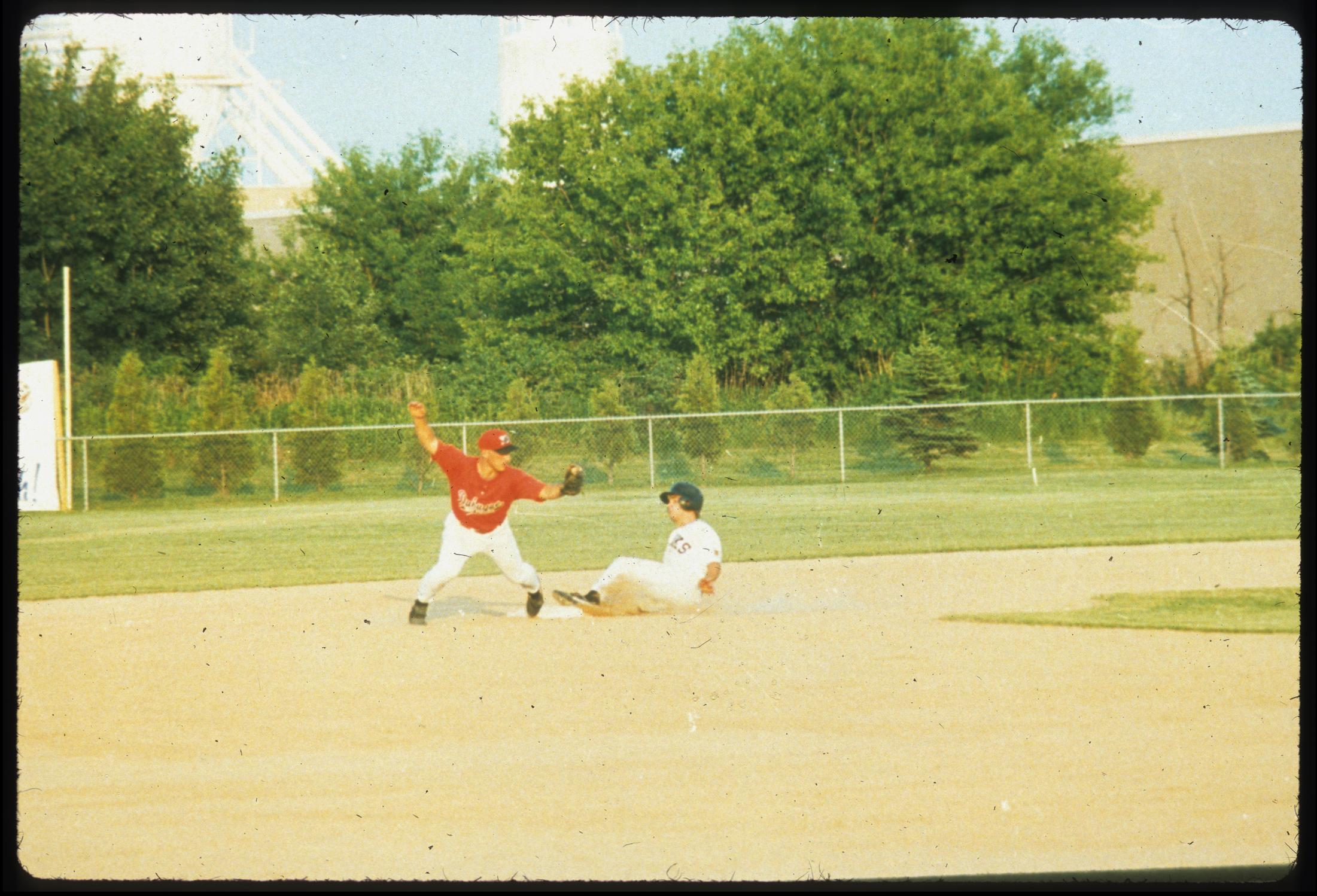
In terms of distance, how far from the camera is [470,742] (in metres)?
5.95

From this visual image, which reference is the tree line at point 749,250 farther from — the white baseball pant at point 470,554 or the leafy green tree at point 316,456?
the white baseball pant at point 470,554

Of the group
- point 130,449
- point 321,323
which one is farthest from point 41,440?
point 321,323

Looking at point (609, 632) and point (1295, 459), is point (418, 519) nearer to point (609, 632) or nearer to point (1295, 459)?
point (609, 632)

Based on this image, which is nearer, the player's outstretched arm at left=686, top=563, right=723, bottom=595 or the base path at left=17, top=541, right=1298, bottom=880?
the base path at left=17, top=541, right=1298, bottom=880

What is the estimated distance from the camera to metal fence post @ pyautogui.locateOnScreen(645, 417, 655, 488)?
71.1ft

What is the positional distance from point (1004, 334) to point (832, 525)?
49.6 ft

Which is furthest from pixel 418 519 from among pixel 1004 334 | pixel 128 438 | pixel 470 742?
pixel 1004 334

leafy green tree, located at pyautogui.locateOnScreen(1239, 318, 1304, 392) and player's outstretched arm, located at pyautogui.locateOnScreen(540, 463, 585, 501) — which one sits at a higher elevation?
leafy green tree, located at pyautogui.locateOnScreen(1239, 318, 1304, 392)

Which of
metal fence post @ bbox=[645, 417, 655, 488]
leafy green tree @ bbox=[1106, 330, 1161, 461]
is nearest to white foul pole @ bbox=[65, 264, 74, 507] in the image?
metal fence post @ bbox=[645, 417, 655, 488]

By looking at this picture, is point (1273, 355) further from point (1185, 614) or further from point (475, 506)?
point (475, 506)

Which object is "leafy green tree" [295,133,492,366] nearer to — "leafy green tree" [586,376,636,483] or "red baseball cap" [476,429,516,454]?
"leafy green tree" [586,376,636,483]

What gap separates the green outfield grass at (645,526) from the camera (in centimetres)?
1409

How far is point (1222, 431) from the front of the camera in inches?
907

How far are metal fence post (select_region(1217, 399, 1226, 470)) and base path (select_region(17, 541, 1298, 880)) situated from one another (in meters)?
14.4
